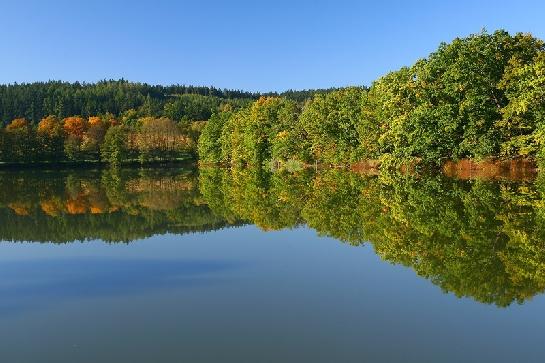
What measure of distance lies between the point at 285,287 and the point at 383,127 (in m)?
40.0

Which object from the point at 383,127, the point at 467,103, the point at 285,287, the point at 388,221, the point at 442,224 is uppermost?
the point at 467,103

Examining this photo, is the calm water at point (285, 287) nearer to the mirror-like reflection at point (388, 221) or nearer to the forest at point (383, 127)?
the mirror-like reflection at point (388, 221)

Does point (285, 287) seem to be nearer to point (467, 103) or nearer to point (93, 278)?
point (93, 278)

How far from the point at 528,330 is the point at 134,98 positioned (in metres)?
198

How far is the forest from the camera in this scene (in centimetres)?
3900

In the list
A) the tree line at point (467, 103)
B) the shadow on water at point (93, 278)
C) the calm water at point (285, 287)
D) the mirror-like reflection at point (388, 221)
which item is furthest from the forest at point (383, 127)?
the shadow on water at point (93, 278)

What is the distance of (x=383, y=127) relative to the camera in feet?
158

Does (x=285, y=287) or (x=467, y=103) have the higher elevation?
(x=467, y=103)

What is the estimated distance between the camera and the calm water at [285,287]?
701cm

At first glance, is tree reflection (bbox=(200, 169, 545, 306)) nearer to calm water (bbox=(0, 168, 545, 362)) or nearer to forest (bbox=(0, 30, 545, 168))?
calm water (bbox=(0, 168, 545, 362))

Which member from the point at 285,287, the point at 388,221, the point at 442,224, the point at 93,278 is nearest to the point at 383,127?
the point at 388,221

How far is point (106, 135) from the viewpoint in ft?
319

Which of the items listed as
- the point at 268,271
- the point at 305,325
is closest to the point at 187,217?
the point at 268,271

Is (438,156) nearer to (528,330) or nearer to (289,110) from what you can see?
(289,110)
